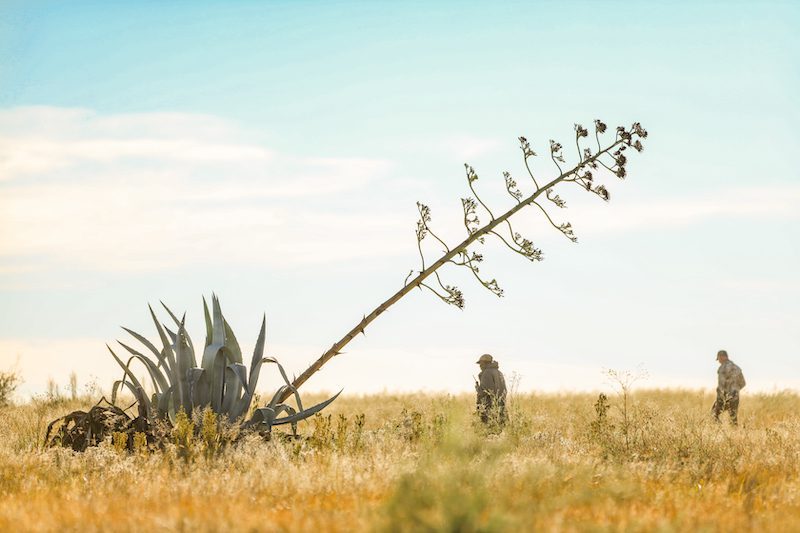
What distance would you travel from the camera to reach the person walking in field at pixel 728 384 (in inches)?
742

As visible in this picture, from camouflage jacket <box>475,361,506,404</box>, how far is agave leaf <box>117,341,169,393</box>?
198 inches

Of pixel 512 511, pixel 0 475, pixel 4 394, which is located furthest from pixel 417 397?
pixel 512 511

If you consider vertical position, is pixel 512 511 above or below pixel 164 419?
below

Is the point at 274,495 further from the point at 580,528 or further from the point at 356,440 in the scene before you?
the point at 356,440

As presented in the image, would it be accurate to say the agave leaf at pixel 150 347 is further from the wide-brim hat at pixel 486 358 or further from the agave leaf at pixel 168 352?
the wide-brim hat at pixel 486 358

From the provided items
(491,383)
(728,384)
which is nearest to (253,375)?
(491,383)

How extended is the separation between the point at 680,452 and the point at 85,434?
7.54 m

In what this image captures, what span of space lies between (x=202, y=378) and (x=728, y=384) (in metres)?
12.3

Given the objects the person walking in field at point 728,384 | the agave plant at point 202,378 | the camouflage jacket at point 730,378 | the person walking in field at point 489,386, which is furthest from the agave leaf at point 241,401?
the camouflage jacket at point 730,378

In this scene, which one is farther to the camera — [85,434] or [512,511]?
[85,434]

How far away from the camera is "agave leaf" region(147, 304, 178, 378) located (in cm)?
1125

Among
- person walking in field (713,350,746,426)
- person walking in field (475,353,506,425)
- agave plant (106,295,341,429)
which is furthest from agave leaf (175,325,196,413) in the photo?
person walking in field (713,350,746,426)

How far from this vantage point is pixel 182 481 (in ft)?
26.7

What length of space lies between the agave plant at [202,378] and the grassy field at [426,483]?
62 centimetres
